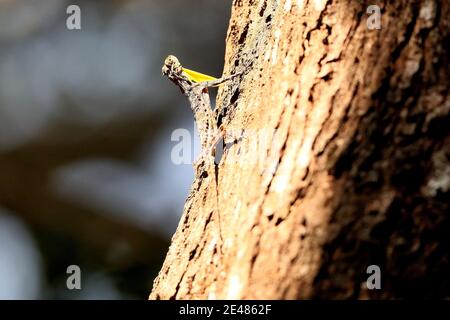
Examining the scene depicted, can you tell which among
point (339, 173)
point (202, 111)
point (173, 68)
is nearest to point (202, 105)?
point (202, 111)

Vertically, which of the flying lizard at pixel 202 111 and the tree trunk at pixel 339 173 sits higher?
the flying lizard at pixel 202 111

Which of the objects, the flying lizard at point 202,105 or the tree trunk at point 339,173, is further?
the flying lizard at point 202,105

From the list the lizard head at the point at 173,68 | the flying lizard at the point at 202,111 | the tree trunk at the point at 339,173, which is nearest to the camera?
the tree trunk at the point at 339,173

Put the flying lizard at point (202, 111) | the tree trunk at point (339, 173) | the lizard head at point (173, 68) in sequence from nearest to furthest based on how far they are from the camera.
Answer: the tree trunk at point (339, 173) < the flying lizard at point (202, 111) < the lizard head at point (173, 68)

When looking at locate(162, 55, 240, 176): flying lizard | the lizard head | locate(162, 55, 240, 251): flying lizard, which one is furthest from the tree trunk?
the lizard head

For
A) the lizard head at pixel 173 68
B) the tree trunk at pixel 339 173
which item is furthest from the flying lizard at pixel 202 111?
→ the tree trunk at pixel 339 173

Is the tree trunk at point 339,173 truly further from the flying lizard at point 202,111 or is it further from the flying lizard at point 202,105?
the flying lizard at point 202,105

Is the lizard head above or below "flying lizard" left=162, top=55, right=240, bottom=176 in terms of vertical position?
above

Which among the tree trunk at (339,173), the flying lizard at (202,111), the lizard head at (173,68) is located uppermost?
the lizard head at (173,68)

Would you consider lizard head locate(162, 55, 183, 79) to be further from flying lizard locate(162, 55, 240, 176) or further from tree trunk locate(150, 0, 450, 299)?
tree trunk locate(150, 0, 450, 299)

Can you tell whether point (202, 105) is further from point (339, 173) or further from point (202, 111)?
point (339, 173)
